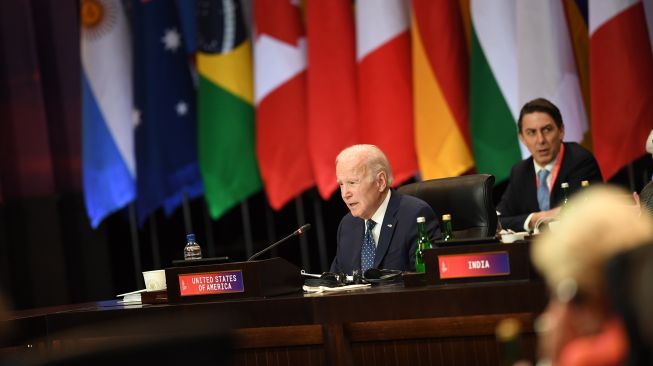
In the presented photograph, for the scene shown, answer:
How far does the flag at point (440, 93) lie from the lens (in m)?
5.84

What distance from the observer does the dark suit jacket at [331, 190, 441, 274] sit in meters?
4.17

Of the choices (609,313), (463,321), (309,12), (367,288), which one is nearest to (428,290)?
(463,321)

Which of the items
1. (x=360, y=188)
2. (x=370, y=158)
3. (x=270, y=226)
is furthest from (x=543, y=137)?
(x=270, y=226)

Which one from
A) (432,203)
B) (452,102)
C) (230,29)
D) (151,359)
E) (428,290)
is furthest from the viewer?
(230,29)

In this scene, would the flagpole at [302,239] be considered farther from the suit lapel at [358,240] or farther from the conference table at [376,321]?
the conference table at [376,321]

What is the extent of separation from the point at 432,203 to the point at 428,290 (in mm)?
1350

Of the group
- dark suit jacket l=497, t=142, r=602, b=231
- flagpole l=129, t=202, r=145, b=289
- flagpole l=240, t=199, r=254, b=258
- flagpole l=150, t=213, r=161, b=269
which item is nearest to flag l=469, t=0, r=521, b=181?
dark suit jacket l=497, t=142, r=602, b=231

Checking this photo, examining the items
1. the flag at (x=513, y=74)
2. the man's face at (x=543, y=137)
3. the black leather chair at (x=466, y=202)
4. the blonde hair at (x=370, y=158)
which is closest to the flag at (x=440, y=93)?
the flag at (x=513, y=74)

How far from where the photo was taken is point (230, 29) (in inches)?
252

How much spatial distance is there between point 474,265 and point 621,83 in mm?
2580

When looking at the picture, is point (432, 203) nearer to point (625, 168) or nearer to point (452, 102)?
point (452, 102)

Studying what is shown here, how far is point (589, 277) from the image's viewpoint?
151 centimetres

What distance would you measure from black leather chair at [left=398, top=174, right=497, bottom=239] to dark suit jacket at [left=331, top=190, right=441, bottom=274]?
18 cm

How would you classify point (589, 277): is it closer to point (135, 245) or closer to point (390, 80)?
point (390, 80)
